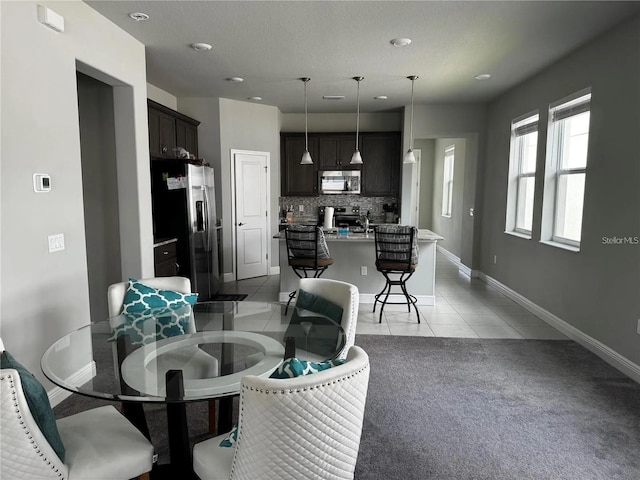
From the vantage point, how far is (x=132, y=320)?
2402 millimetres

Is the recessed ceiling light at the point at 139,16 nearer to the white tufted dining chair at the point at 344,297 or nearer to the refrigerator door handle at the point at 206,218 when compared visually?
the refrigerator door handle at the point at 206,218

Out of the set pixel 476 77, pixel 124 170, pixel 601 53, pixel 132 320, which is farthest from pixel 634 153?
pixel 124 170

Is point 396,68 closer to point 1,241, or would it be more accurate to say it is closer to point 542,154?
point 542,154

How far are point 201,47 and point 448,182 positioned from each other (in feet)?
21.0

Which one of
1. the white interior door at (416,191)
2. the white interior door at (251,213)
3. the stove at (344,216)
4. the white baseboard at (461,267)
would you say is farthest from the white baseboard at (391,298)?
the white interior door at (416,191)

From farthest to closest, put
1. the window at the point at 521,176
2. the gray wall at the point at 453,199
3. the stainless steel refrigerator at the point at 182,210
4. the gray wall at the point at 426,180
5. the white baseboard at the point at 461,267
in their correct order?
the gray wall at the point at 426,180
the gray wall at the point at 453,199
the white baseboard at the point at 461,267
the window at the point at 521,176
the stainless steel refrigerator at the point at 182,210

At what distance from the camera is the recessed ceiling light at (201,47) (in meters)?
3.79

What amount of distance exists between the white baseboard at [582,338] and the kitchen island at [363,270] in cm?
109

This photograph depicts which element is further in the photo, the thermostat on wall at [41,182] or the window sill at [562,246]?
the window sill at [562,246]

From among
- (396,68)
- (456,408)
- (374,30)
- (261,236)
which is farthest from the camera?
(261,236)

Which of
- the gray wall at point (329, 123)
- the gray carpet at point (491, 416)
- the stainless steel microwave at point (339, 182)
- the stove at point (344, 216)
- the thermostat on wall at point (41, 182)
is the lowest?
the gray carpet at point (491, 416)

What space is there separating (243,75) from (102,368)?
3916 mm

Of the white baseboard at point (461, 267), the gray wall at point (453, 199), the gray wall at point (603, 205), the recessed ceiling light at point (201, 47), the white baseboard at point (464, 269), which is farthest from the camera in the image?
the gray wall at point (453, 199)

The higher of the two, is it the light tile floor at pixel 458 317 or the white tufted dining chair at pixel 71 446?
the white tufted dining chair at pixel 71 446
